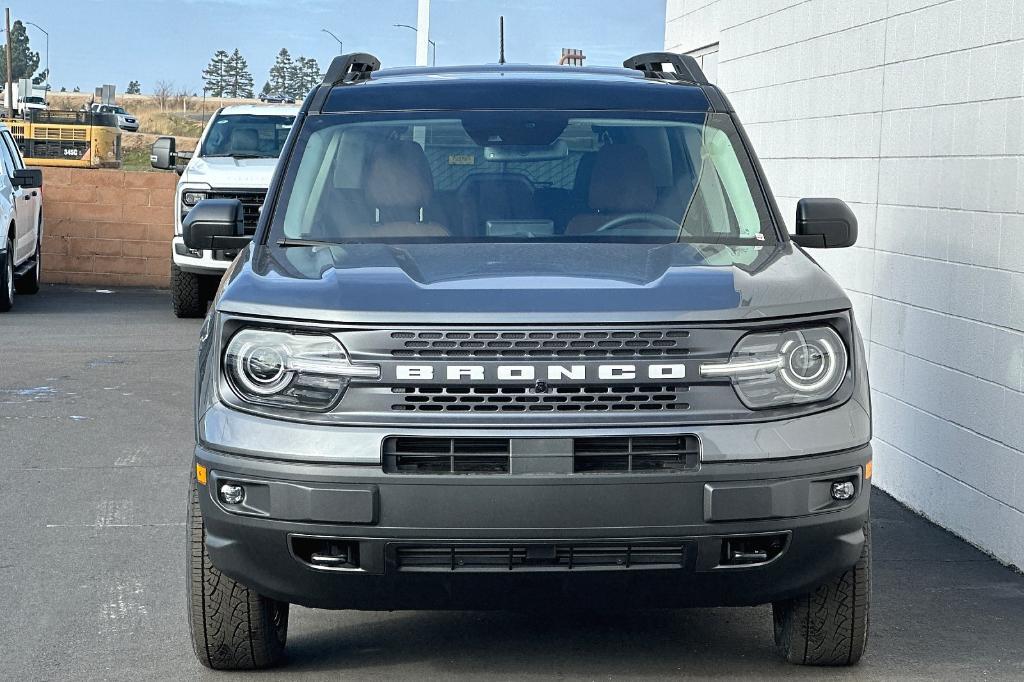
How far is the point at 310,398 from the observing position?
412cm

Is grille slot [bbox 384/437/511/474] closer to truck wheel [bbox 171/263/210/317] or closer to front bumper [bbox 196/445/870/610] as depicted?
front bumper [bbox 196/445/870/610]

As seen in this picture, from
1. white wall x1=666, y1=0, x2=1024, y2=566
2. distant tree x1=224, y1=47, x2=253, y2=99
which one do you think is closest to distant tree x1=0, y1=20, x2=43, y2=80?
distant tree x1=224, y1=47, x2=253, y2=99

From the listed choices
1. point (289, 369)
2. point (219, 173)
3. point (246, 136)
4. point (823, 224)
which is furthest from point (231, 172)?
point (289, 369)

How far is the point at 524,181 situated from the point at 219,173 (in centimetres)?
1050

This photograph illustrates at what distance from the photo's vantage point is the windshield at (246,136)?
1622 cm

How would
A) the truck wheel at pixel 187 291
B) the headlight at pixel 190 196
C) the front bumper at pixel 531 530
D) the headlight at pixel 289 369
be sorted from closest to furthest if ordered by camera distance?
1. the front bumper at pixel 531 530
2. the headlight at pixel 289 369
3. the headlight at pixel 190 196
4. the truck wheel at pixel 187 291

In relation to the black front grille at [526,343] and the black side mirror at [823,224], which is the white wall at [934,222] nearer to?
the black side mirror at [823,224]

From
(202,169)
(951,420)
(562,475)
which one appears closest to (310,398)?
(562,475)

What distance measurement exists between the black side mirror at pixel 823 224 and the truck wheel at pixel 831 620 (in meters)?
1.24

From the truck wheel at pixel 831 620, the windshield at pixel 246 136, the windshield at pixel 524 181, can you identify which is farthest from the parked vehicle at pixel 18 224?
the truck wheel at pixel 831 620

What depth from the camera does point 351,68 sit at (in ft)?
20.2

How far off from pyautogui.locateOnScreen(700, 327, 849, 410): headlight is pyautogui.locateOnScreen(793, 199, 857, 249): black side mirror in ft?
3.66

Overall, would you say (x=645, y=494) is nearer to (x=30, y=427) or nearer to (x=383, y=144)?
(x=383, y=144)

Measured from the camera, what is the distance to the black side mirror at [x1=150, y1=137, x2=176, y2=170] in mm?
16516
